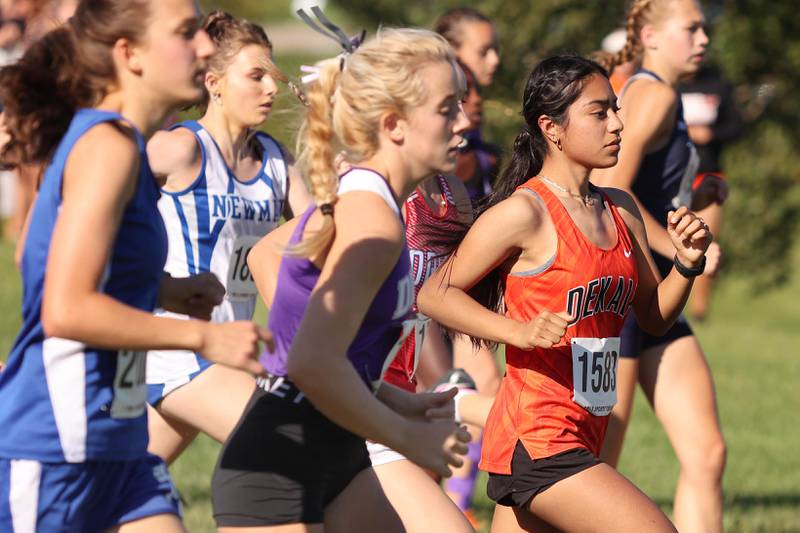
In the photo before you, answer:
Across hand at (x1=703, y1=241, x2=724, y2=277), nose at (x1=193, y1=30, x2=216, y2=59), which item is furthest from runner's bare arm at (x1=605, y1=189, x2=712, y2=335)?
nose at (x1=193, y1=30, x2=216, y2=59)

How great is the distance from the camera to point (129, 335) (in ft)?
9.36

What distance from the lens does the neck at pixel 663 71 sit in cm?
557

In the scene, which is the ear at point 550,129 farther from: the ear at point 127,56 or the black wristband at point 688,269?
the ear at point 127,56

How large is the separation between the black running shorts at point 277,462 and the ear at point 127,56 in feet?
2.76

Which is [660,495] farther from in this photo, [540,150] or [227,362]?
[227,362]

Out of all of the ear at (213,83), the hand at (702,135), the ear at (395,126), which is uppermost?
the ear at (395,126)

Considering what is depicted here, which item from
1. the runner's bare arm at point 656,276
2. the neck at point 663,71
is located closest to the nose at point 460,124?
the runner's bare arm at point 656,276

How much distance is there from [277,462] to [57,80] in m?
1.05

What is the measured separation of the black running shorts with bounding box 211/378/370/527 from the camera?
128 inches

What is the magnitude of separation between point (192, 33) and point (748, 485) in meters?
5.55

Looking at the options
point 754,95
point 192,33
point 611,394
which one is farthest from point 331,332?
point 754,95

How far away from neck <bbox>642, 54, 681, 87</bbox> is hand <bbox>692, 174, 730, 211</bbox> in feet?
1.76

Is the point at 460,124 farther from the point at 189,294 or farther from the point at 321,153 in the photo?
the point at 189,294

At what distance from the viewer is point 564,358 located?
4051 millimetres
